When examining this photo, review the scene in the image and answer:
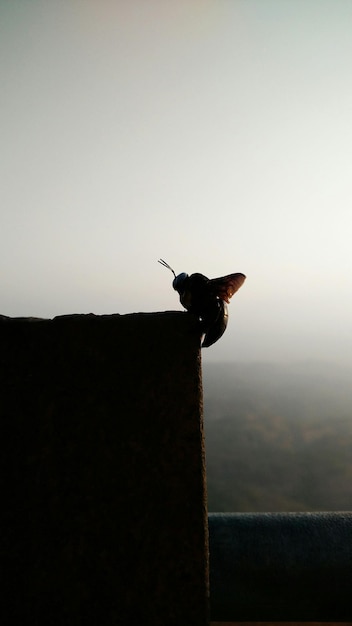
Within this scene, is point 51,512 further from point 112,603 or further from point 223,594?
point 223,594

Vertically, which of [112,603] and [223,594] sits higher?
[112,603]

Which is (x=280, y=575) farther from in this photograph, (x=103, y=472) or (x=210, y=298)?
(x=210, y=298)

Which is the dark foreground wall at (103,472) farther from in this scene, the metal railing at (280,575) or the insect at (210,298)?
the metal railing at (280,575)

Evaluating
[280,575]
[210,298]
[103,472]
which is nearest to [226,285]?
[210,298]

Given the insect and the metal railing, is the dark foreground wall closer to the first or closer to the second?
the insect

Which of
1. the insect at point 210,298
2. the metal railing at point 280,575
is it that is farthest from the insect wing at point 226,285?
the metal railing at point 280,575

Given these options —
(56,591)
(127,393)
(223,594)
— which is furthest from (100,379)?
(223,594)
